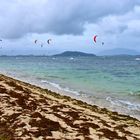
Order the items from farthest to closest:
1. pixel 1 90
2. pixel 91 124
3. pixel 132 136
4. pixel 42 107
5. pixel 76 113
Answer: pixel 1 90 < pixel 42 107 < pixel 76 113 < pixel 91 124 < pixel 132 136

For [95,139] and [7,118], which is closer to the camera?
[95,139]

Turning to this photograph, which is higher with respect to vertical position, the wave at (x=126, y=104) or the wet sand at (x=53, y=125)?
the wet sand at (x=53, y=125)

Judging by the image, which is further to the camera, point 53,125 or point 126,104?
point 126,104

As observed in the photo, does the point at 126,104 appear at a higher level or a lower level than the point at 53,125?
lower

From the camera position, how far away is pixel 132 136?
15094mm

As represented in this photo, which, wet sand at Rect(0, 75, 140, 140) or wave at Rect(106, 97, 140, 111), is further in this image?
wave at Rect(106, 97, 140, 111)

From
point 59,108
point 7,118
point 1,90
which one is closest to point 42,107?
point 59,108

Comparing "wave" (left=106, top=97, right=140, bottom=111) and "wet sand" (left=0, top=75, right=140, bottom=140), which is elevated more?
"wet sand" (left=0, top=75, right=140, bottom=140)

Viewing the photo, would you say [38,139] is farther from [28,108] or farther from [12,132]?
[28,108]

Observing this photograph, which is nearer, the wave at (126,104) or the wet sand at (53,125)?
the wet sand at (53,125)

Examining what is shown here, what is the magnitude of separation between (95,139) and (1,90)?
37.5ft

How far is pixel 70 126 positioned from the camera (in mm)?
15844

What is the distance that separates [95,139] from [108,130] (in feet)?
5.40

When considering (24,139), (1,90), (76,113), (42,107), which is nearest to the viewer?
(24,139)
